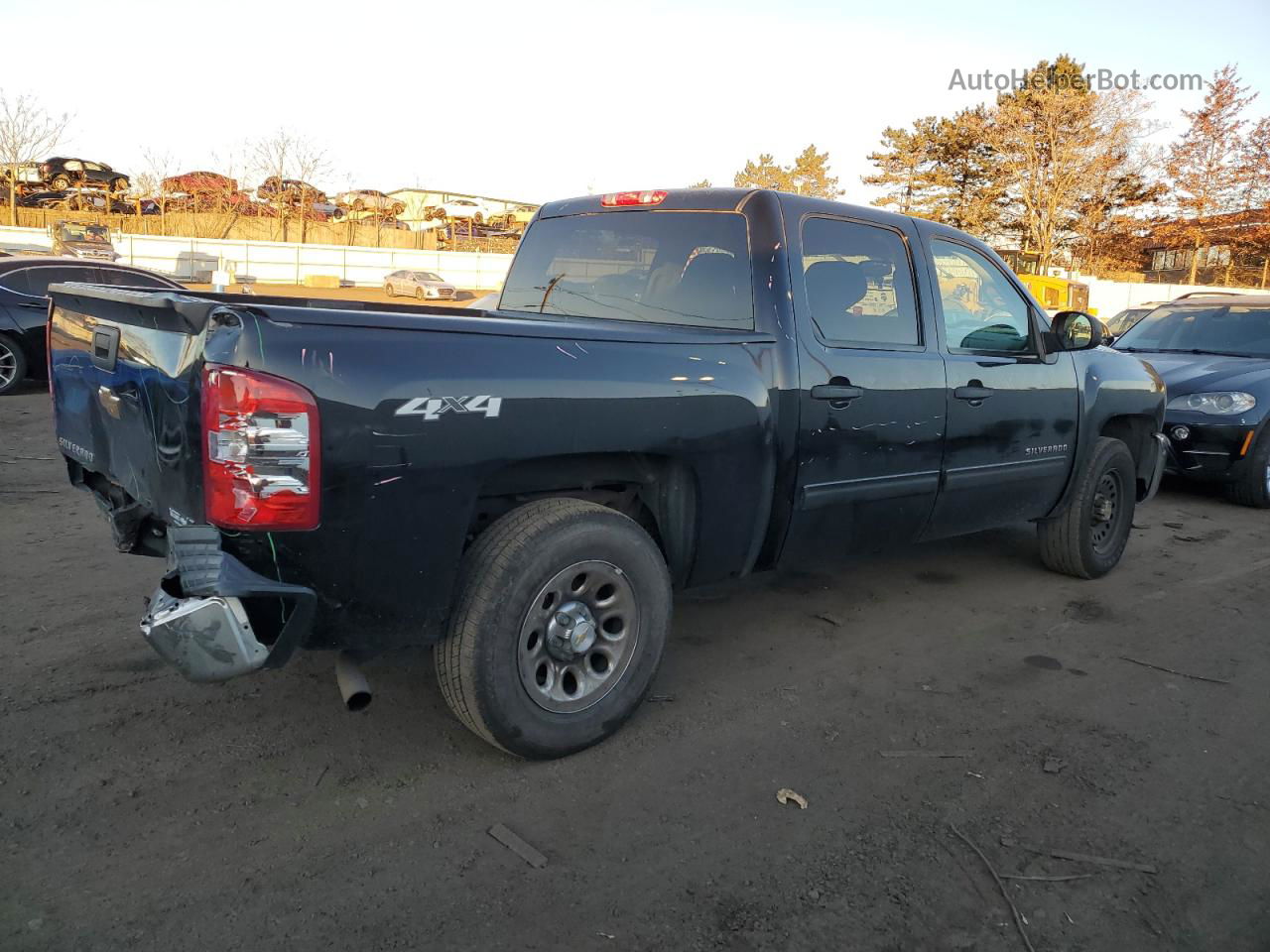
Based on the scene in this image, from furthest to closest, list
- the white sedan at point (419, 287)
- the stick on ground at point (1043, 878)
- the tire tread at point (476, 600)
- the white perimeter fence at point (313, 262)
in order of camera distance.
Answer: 1. the white sedan at point (419, 287)
2. the white perimeter fence at point (313, 262)
3. the tire tread at point (476, 600)
4. the stick on ground at point (1043, 878)

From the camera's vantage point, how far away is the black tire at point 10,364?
33.2 ft

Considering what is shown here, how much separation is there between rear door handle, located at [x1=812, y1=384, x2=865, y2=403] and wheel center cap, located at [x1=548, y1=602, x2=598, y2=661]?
1.25 m

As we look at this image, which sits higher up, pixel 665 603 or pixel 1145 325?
pixel 1145 325

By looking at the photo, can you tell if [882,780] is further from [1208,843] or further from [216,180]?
[216,180]

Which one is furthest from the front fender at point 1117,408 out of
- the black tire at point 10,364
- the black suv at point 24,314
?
the black tire at point 10,364

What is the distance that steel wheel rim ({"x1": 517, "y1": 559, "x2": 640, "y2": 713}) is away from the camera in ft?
10.0

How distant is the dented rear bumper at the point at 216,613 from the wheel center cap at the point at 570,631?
2.68 ft

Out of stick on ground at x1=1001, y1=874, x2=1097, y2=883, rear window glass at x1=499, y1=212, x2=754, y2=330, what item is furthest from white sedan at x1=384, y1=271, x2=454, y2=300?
stick on ground at x1=1001, y1=874, x2=1097, y2=883

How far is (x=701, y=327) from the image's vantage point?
378 cm

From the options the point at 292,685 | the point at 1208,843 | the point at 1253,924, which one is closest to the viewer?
the point at 1253,924

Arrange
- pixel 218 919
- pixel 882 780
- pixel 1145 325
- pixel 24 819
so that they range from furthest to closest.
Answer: pixel 1145 325
pixel 882 780
pixel 24 819
pixel 218 919

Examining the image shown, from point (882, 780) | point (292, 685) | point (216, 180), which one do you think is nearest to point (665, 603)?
point (882, 780)

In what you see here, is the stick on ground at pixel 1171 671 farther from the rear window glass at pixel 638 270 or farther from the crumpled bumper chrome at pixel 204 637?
the crumpled bumper chrome at pixel 204 637

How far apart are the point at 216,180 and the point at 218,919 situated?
1937 inches
